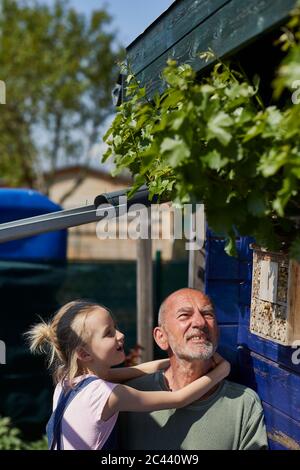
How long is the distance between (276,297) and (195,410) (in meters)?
0.69

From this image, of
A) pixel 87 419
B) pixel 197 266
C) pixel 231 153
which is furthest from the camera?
pixel 197 266

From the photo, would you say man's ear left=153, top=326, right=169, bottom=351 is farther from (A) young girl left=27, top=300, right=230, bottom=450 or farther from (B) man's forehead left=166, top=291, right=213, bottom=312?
(A) young girl left=27, top=300, right=230, bottom=450

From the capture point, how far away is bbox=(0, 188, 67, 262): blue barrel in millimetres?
5371

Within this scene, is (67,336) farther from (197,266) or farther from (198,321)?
(197,266)

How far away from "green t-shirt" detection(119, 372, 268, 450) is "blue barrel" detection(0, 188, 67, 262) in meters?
2.92

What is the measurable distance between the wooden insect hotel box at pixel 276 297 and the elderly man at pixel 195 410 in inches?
11.2

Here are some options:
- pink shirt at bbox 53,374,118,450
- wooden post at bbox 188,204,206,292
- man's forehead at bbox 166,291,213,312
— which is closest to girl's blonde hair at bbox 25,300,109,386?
pink shirt at bbox 53,374,118,450

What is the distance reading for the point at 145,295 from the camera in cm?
489

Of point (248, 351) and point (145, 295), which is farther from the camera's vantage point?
point (145, 295)

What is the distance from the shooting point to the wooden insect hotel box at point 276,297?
2154 millimetres

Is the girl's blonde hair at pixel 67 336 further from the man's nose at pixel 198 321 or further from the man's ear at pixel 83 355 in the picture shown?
the man's nose at pixel 198 321

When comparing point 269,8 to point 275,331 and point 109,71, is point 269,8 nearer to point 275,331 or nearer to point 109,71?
point 275,331

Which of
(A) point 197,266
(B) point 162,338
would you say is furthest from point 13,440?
(B) point 162,338

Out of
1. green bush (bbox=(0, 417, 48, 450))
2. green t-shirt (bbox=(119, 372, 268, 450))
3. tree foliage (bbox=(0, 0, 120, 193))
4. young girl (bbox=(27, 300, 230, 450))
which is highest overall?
tree foliage (bbox=(0, 0, 120, 193))
